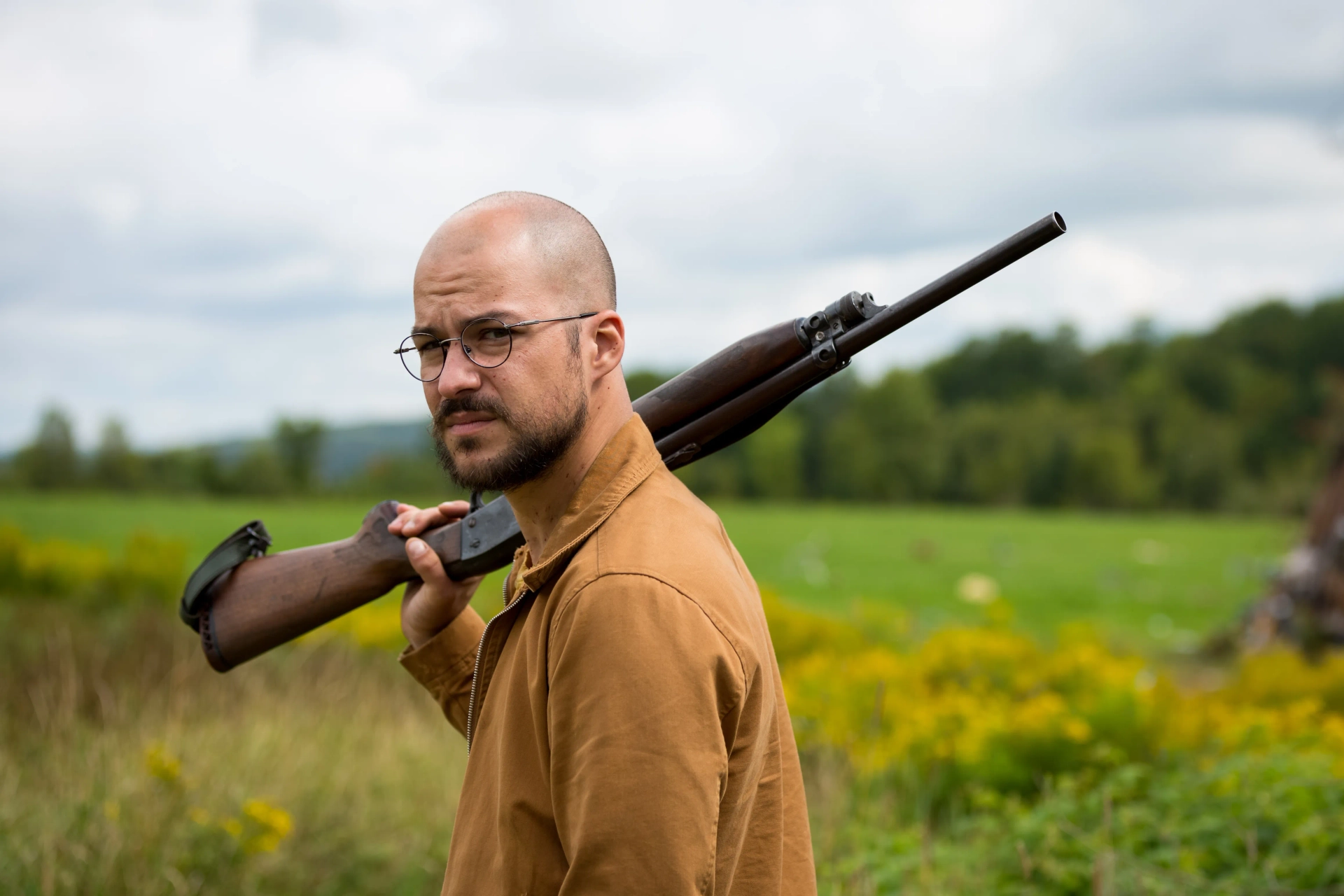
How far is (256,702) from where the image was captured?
6.88 meters

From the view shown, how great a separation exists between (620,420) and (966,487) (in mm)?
64177

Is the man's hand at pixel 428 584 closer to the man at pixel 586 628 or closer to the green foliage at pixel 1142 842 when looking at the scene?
the man at pixel 586 628

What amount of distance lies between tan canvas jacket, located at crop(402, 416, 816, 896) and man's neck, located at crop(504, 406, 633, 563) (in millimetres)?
57

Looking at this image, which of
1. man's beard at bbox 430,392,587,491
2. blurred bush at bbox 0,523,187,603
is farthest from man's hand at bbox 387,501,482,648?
blurred bush at bbox 0,523,187,603

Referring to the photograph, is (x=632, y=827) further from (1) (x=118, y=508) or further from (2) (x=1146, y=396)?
(2) (x=1146, y=396)

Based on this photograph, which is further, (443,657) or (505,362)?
(443,657)

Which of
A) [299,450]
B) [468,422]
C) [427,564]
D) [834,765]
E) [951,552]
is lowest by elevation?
[951,552]

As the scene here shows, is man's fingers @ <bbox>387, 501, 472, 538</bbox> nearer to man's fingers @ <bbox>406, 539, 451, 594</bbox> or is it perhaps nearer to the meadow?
man's fingers @ <bbox>406, 539, 451, 594</bbox>

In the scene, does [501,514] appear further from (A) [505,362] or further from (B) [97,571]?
(B) [97,571]

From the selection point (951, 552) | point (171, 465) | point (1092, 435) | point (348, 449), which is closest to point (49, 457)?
point (171, 465)

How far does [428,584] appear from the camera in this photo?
8.49ft

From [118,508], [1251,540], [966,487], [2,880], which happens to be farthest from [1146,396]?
[2,880]

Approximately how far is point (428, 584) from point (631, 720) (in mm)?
1197

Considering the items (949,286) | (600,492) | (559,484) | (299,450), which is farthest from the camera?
(299,450)
